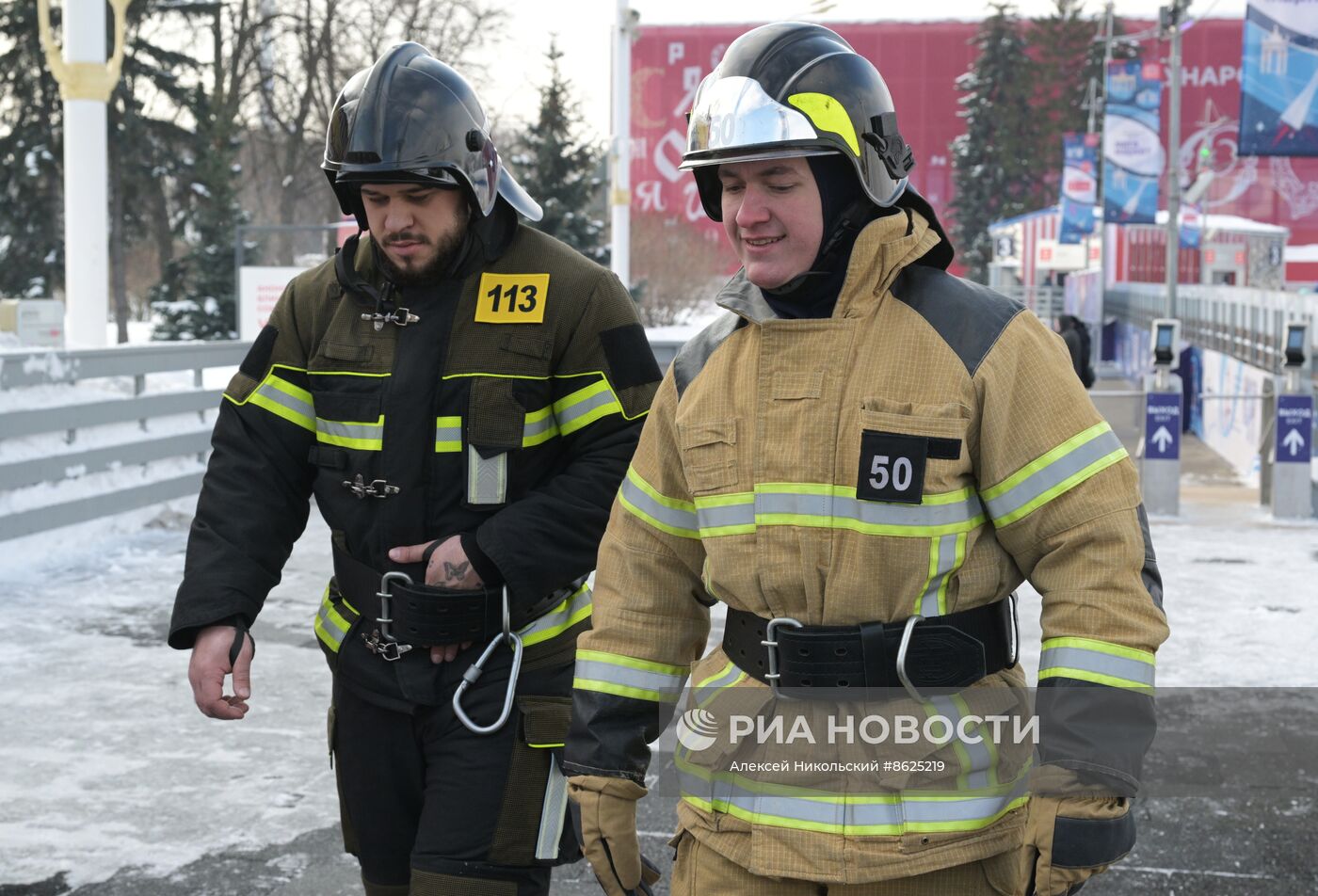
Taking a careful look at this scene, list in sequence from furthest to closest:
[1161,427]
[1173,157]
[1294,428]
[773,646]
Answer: [1173,157]
[1161,427]
[1294,428]
[773,646]

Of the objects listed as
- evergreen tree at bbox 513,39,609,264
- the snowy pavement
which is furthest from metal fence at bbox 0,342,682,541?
evergreen tree at bbox 513,39,609,264

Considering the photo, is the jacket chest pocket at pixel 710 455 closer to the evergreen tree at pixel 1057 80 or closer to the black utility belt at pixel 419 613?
the black utility belt at pixel 419 613

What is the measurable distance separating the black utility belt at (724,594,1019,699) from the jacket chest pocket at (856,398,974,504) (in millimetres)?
201

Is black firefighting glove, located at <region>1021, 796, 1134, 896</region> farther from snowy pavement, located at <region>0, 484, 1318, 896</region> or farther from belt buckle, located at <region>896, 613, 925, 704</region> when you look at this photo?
snowy pavement, located at <region>0, 484, 1318, 896</region>

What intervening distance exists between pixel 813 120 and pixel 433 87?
46.3 inches

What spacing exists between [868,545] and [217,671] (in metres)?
1.50

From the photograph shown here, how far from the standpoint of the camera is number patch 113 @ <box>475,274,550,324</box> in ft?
12.0

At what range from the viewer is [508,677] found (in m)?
3.55

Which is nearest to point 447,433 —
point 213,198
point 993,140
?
point 213,198

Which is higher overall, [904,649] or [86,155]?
[86,155]

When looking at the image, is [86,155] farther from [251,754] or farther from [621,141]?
[621,141]

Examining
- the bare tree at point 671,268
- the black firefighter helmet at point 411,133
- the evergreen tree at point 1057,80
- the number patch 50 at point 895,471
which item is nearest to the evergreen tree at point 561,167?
the bare tree at point 671,268

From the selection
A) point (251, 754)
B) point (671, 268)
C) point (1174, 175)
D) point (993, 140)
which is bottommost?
point (251, 754)

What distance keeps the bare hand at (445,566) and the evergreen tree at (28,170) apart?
35.7m
